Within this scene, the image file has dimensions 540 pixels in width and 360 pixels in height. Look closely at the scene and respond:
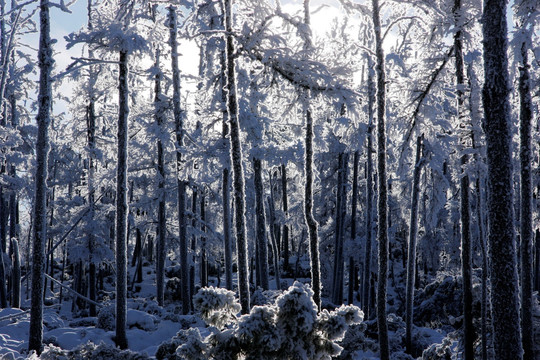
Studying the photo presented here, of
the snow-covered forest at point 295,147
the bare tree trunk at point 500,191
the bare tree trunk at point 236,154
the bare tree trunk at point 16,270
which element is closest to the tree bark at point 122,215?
the snow-covered forest at point 295,147

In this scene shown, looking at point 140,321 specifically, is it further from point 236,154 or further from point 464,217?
point 464,217

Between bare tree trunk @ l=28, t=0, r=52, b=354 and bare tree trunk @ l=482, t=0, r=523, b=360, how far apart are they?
10.0 metres

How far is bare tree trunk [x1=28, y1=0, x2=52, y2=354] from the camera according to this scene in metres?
10.9

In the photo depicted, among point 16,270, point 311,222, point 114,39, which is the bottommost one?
point 16,270

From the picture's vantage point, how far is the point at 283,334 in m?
5.89

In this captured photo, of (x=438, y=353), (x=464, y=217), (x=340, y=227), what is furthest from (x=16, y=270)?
(x=464, y=217)

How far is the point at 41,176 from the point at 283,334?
→ 8196mm

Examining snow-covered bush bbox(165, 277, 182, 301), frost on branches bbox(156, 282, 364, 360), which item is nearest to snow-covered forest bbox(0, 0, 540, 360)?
frost on branches bbox(156, 282, 364, 360)

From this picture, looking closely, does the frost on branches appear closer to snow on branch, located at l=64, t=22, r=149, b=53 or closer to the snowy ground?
the snowy ground

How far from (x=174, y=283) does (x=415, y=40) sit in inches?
1090

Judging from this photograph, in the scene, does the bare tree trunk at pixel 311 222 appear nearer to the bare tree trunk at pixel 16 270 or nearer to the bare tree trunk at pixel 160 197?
the bare tree trunk at pixel 160 197

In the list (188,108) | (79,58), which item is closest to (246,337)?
(79,58)

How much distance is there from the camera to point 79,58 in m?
11.4

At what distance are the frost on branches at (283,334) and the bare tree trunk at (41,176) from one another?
6869 mm
